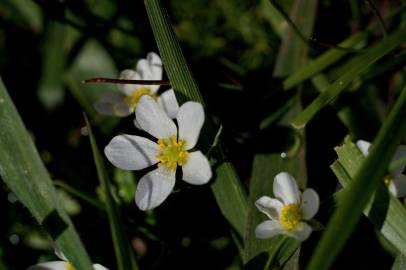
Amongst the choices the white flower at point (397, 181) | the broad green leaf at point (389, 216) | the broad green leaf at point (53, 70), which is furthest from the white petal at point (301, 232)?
Result: the broad green leaf at point (53, 70)

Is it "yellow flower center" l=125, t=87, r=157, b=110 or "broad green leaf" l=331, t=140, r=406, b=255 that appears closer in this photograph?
"broad green leaf" l=331, t=140, r=406, b=255

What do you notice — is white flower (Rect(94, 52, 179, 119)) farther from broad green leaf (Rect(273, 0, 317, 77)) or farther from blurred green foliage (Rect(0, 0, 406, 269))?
broad green leaf (Rect(273, 0, 317, 77))

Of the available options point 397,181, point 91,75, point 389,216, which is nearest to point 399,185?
point 397,181

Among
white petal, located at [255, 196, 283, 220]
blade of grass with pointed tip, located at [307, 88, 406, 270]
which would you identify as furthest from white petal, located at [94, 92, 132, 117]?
blade of grass with pointed tip, located at [307, 88, 406, 270]

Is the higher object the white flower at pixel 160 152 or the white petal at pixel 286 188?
the white flower at pixel 160 152

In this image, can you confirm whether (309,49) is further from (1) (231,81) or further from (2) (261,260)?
(2) (261,260)

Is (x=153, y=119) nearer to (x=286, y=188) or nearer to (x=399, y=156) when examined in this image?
(x=286, y=188)

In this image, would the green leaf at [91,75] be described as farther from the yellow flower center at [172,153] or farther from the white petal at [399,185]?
the white petal at [399,185]
